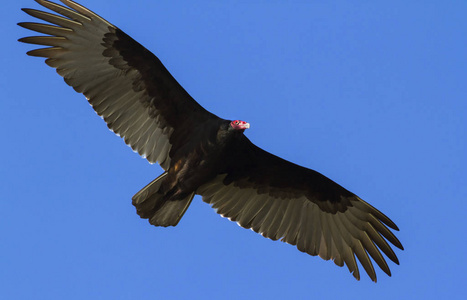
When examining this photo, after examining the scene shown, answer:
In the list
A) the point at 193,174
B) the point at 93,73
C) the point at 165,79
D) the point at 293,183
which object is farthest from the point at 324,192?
the point at 93,73

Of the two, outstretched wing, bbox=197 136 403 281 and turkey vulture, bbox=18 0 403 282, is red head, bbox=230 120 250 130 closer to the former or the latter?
turkey vulture, bbox=18 0 403 282

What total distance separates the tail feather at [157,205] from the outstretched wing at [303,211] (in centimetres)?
54

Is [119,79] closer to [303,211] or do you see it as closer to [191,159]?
[191,159]

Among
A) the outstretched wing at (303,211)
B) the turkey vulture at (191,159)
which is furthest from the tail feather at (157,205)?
the outstretched wing at (303,211)

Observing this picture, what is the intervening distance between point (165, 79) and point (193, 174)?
1041mm

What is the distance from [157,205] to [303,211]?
6.00 ft

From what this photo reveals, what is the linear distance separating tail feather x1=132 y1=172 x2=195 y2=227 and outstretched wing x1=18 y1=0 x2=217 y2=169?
32 cm

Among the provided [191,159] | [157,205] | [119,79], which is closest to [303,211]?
[191,159]

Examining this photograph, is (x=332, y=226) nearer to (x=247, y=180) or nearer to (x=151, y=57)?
(x=247, y=180)

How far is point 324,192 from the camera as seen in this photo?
960 centimetres

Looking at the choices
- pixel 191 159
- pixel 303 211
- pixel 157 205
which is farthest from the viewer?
pixel 303 211

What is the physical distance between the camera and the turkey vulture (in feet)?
28.4

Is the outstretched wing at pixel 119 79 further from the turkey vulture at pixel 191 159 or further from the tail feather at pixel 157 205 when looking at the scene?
the tail feather at pixel 157 205

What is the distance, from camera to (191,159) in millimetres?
8727
